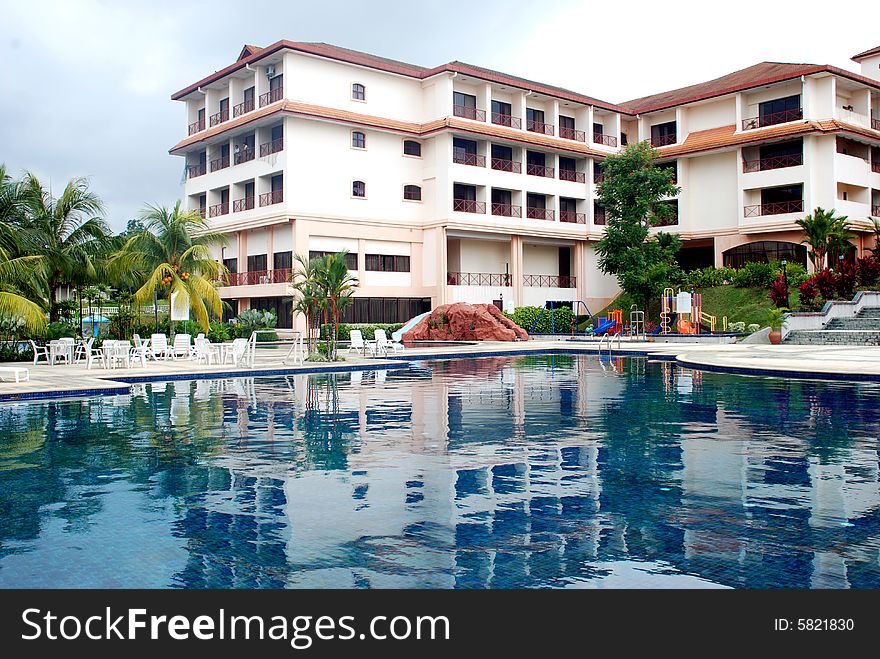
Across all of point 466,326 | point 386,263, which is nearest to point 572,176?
point 386,263

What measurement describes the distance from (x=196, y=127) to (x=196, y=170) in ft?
7.61

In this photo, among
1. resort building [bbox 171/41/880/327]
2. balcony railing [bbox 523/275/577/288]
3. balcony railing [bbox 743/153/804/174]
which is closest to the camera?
resort building [bbox 171/41/880/327]

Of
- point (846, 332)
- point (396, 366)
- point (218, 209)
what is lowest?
point (396, 366)

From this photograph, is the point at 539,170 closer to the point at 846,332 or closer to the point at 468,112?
the point at 468,112

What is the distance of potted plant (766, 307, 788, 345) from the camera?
29516 mm

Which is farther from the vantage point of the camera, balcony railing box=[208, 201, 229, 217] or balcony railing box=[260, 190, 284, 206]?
balcony railing box=[208, 201, 229, 217]

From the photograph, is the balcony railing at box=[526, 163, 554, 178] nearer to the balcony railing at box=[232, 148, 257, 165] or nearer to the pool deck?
the balcony railing at box=[232, 148, 257, 165]

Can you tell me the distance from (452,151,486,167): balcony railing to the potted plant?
61.5 feet

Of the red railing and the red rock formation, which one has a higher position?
the red railing

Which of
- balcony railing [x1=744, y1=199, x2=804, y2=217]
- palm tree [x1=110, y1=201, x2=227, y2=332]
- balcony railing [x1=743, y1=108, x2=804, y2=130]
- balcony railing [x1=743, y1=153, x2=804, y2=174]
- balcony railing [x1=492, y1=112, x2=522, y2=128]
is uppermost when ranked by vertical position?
balcony railing [x1=492, y1=112, x2=522, y2=128]

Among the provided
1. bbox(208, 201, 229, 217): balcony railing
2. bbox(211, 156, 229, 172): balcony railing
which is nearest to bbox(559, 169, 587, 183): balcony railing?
bbox(211, 156, 229, 172): balcony railing

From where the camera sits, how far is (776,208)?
44000 mm
